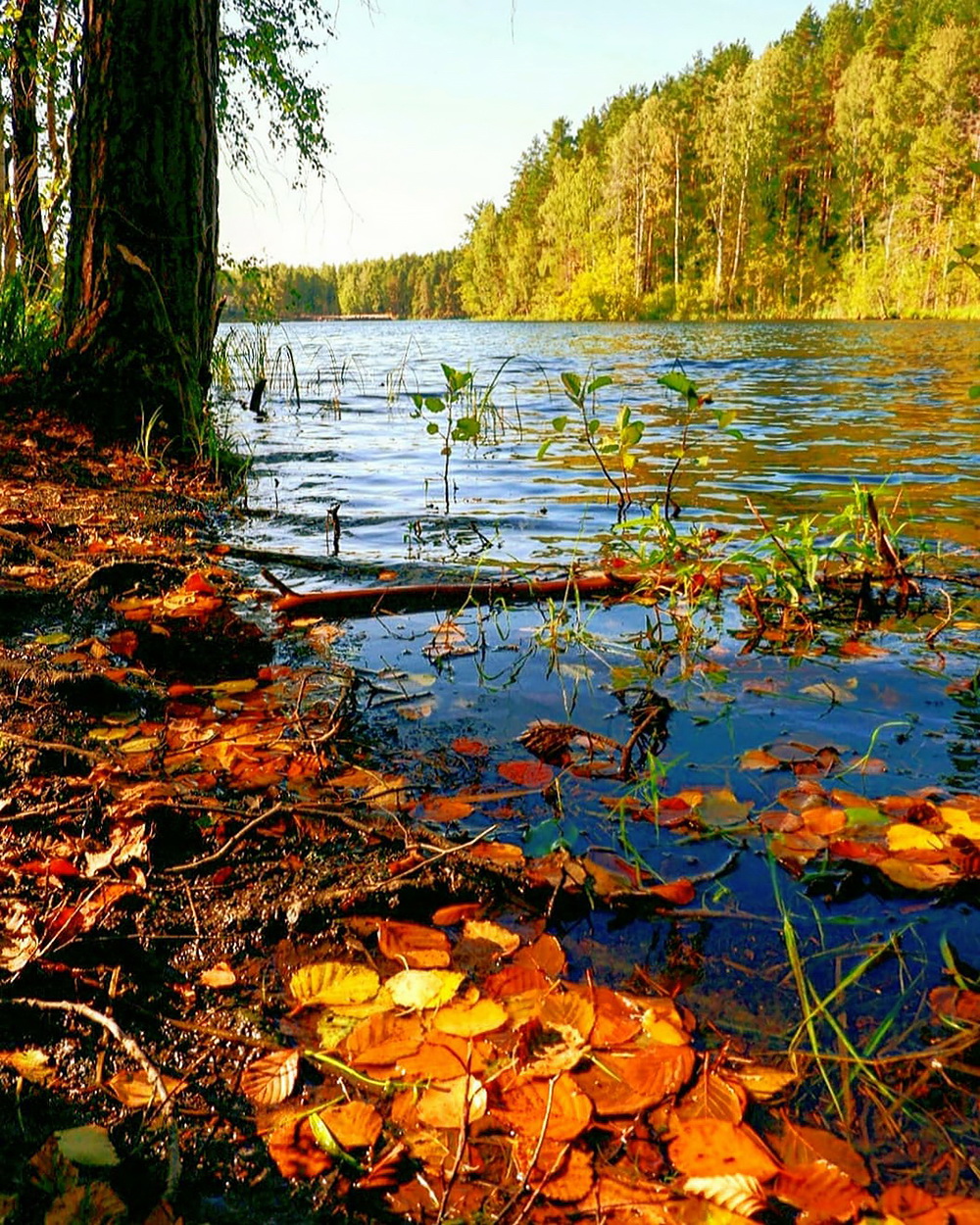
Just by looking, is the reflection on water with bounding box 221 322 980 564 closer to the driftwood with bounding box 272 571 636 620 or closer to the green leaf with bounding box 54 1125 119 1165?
the driftwood with bounding box 272 571 636 620

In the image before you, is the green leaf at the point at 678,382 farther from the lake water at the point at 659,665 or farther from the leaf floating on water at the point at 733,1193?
the leaf floating on water at the point at 733,1193

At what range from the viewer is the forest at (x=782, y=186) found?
1626 inches

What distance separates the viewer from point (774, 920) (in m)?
1.54

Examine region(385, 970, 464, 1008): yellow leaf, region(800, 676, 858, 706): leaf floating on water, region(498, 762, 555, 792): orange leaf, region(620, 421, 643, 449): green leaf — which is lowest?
region(385, 970, 464, 1008): yellow leaf

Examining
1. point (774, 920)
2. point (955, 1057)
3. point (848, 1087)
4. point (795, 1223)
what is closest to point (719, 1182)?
point (795, 1223)

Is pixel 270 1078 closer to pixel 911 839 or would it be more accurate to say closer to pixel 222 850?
pixel 222 850

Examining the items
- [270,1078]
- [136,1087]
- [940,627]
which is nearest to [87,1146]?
[136,1087]

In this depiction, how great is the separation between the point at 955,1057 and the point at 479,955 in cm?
72

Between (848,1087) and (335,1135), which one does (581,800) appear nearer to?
(848,1087)

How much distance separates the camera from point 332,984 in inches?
52.8

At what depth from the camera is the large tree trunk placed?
182 inches

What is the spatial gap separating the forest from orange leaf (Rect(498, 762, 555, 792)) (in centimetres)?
3970

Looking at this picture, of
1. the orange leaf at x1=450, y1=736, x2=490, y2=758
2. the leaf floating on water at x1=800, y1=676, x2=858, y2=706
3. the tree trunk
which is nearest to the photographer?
the orange leaf at x1=450, y1=736, x2=490, y2=758

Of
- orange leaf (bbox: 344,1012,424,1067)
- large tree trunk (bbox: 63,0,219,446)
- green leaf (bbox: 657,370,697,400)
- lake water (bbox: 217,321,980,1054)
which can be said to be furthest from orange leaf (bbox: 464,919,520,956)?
large tree trunk (bbox: 63,0,219,446)
